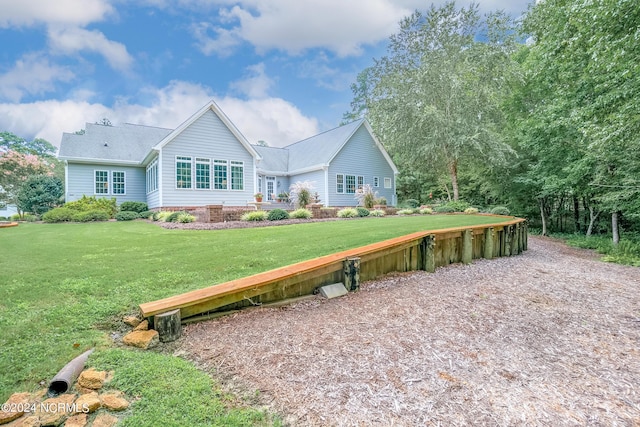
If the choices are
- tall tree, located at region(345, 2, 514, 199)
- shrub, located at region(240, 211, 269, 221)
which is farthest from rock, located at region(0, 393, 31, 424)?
tall tree, located at region(345, 2, 514, 199)

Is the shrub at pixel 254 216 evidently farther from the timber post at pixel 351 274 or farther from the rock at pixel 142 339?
the rock at pixel 142 339

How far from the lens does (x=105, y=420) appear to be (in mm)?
1586

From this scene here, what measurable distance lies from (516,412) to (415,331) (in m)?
1.10

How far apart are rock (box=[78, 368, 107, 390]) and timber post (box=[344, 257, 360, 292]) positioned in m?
2.56

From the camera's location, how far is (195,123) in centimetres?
1340

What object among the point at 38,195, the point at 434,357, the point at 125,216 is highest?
the point at 38,195

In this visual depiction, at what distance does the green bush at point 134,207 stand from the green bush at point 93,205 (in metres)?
0.47

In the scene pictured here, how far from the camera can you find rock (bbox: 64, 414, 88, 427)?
5.07ft

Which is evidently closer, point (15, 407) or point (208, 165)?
point (15, 407)

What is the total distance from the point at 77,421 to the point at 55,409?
200mm

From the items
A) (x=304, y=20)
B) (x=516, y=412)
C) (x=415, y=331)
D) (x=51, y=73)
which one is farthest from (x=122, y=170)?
(x=516, y=412)

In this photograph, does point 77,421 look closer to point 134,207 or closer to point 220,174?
point 220,174

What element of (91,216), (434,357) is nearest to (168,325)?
(434,357)

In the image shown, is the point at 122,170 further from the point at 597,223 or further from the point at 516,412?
the point at 597,223
